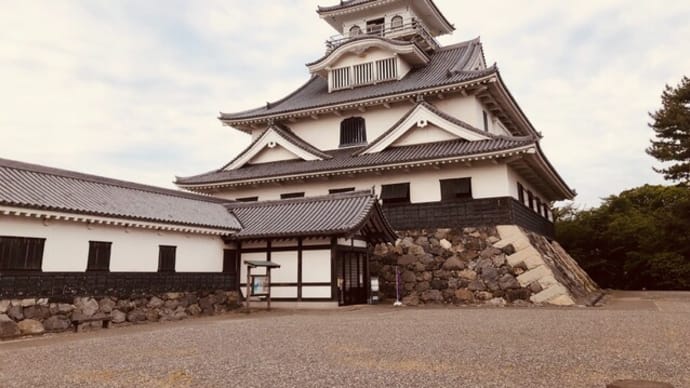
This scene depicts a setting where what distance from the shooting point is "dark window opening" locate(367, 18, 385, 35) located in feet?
94.8

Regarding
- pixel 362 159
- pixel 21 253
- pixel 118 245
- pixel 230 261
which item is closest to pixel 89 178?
pixel 118 245

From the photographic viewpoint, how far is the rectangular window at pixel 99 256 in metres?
13.0

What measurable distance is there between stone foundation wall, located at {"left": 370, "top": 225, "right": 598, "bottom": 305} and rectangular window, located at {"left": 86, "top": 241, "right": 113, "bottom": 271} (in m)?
10.0

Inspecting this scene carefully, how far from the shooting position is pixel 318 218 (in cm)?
1666

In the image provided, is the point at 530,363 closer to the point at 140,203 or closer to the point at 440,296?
the point at 440,296

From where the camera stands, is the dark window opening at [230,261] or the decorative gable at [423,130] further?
the decorative gable at [423,130]

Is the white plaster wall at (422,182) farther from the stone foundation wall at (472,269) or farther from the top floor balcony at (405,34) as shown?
the top floor balcony at (405,34)

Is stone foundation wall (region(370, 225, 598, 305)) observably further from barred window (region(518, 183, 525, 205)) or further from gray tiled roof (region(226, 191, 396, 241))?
barred window (region(518, 183, 525, 205))

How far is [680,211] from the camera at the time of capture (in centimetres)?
2441

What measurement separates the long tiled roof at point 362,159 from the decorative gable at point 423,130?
241mm

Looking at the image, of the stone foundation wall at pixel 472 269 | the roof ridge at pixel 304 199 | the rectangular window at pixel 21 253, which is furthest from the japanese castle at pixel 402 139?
the rectangular window at pixel 21 253

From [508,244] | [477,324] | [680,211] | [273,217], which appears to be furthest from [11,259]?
[680,211]

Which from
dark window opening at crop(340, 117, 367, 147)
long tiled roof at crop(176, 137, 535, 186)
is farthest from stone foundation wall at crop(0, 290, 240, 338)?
dark window opening at crop(340, 117, 367, 147)

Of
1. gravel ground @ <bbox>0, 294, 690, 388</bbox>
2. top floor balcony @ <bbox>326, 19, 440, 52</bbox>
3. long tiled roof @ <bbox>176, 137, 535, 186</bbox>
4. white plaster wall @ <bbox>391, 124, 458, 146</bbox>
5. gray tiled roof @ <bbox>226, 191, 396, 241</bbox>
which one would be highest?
top floor balcony @ <bbox>326, 19, 440, 52</bbox>
